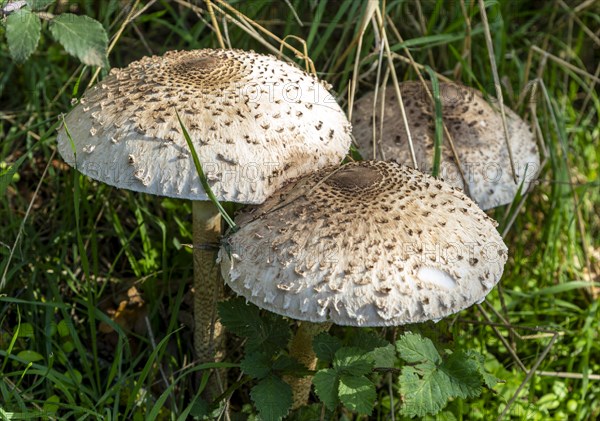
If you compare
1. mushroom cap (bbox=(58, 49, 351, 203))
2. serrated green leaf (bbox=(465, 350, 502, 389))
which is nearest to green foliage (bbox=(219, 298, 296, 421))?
mushroom cap (bbox=(58, 49, 351, 203))

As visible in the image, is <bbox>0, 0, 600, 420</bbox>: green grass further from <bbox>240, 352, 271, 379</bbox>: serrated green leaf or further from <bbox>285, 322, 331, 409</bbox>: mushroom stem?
<bbox>240, 352, 271, 379</bbox>: serrated green leaf

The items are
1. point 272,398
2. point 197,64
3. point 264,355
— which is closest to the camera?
point 272,398

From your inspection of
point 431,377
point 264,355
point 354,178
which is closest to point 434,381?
point 431,377

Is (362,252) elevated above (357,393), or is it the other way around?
(362,252)

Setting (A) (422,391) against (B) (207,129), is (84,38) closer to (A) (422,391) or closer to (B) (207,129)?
(B) (207,129)

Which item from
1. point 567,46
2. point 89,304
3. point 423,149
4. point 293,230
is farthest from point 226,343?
point 567,46

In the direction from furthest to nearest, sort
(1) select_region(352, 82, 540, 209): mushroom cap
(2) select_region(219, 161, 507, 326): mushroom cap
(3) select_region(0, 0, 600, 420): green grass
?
(1) select_region(352, 82, 540, 209): mushroom cap < (3) select_region(0, 0, 600, 420): green grass < (2) select_region(219, 161, 507, 326): mushroom cap

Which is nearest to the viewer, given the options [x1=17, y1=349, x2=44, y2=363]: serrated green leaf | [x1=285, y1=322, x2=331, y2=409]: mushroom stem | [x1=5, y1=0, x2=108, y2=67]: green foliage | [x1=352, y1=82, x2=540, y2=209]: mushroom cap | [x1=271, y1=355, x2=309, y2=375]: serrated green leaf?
[x1=5, y1=0, x2=108, y2=67]: green foliage

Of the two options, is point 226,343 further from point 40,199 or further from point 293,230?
point 40,199

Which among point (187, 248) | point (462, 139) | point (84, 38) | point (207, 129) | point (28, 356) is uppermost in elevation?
point (84, 38)
